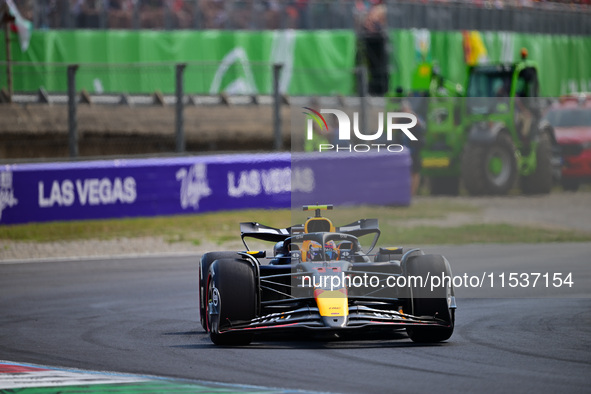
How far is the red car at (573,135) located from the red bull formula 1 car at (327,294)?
40.4 feet

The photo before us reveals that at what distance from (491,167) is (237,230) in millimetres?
6107

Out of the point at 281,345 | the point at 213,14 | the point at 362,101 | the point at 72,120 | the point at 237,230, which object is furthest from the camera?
the point at 213,14

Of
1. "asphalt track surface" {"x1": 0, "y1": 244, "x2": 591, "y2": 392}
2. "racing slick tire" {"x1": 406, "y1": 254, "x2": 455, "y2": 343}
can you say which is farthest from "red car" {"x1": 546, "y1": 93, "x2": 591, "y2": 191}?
"racing slick tire" {"x1": 406, "y1": 254, "x2": 455, "y2": 343}

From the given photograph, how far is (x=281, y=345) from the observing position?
791 centimetres

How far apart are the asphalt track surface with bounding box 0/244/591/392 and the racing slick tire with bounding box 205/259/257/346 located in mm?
123

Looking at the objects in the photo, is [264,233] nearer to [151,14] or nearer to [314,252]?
[314,252]

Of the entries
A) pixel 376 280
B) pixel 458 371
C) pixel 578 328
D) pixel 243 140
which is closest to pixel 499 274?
pixel 578 328

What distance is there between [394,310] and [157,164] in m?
9.03

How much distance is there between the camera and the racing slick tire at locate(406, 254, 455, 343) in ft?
25.7

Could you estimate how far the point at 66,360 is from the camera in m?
7.36

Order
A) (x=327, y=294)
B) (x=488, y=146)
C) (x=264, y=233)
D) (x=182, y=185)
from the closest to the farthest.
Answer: (x=327, y=294) < (x=264, y=233) < (x=182, y=185) < (x=488, y=146)

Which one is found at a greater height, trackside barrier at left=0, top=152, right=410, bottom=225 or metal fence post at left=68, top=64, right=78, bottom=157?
metal fence post at left=68, top=64, right=78, bottom=157

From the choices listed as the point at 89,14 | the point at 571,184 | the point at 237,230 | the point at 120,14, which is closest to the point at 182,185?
the point at 237,230

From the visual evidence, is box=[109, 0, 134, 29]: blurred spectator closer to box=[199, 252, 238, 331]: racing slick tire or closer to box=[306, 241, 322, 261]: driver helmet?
box=[199, 252, 238, 331]: racing slick tire
